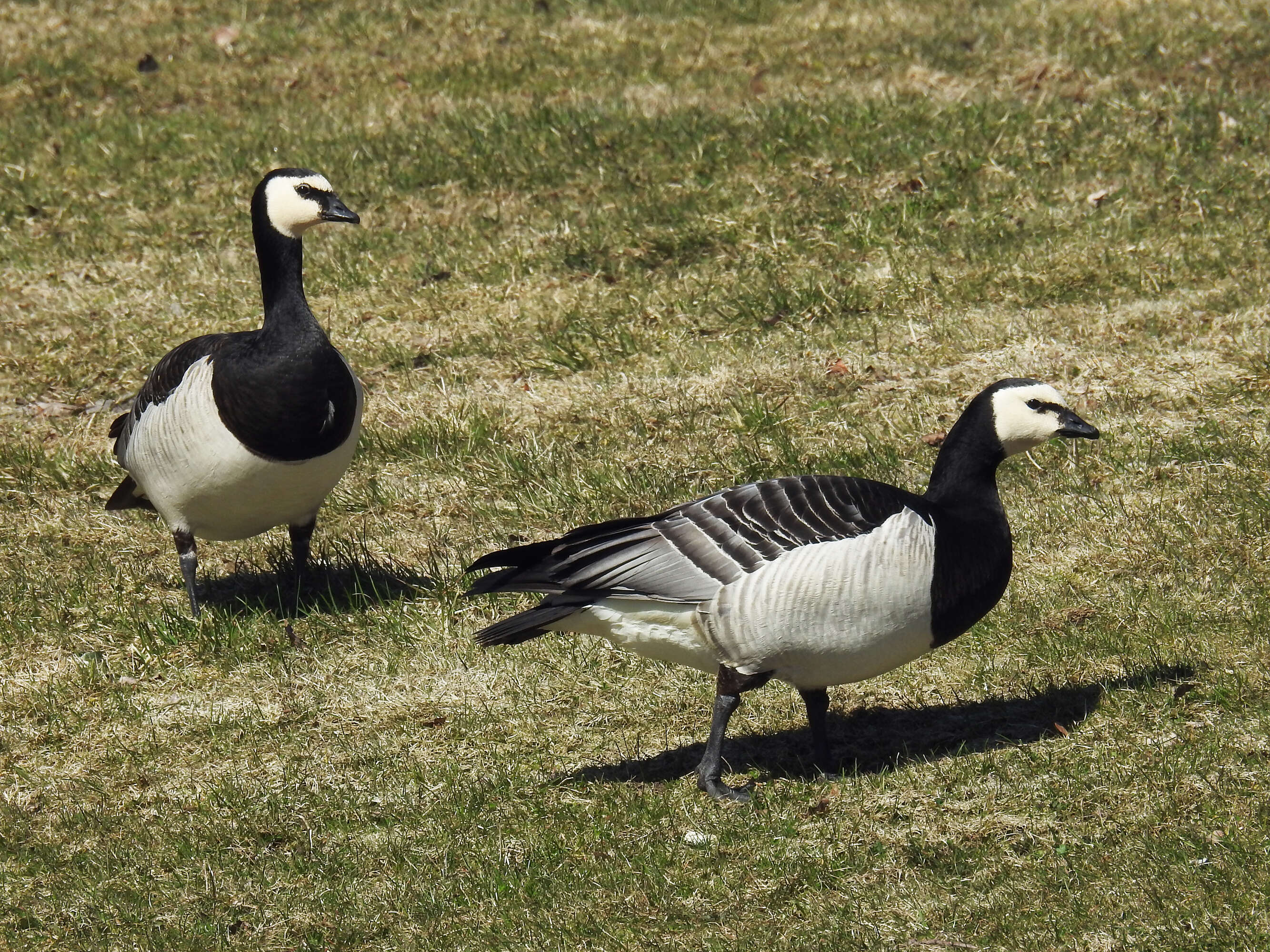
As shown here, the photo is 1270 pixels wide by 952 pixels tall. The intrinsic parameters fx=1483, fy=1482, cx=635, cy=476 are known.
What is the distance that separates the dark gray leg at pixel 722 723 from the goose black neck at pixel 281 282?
105 inches

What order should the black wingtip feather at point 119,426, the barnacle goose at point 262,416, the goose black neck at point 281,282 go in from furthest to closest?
the black wingtip feather at point 119,426, the goose black neck at point 281,282, the barnacle goose at point 262,416

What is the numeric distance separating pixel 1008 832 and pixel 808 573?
1.16 meters

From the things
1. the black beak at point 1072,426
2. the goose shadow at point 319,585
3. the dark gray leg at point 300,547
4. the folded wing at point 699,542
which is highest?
the black beak at point 1072,426

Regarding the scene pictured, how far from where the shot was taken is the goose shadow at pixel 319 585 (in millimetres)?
7309

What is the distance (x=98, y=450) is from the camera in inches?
364

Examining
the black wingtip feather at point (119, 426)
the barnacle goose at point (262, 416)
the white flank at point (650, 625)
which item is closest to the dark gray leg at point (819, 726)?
the white flank at point (650, 625)

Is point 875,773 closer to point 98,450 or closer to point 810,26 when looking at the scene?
point 98,450

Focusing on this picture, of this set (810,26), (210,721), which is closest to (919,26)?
(810,26)

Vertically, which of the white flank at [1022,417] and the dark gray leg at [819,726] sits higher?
the white flank at [1022,417]

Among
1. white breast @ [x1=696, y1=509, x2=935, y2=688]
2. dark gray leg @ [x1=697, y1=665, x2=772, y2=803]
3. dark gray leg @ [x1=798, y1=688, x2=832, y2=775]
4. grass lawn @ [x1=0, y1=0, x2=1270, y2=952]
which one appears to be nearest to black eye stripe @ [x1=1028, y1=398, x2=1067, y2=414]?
white breast @ [x1=696, y1=509, x2=935, y2=688]

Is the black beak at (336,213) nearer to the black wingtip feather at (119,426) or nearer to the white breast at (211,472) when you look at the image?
the white breast at (211,472)

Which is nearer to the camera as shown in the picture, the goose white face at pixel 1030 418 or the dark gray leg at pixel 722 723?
the dark gray leg at pixel 722 723

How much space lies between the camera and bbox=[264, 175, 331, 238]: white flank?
7109mm

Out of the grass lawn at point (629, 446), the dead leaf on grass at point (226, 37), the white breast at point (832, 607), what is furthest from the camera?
the dead leaf on grass at point (226, 37)
